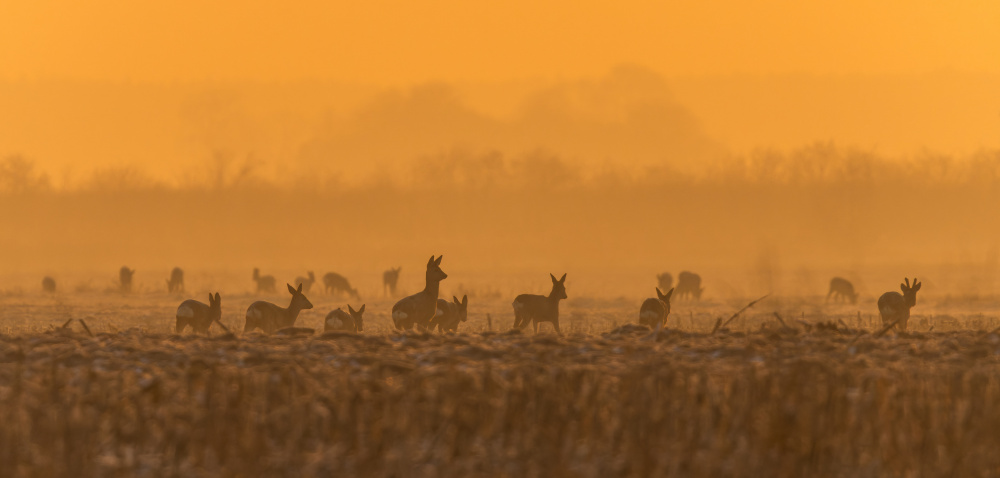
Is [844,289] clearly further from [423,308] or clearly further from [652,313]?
[423,308]

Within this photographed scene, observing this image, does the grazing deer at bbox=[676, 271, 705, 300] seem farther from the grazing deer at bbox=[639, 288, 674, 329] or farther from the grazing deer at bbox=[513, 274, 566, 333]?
the grazing deer at bbox=[639, 288, 674, 329]

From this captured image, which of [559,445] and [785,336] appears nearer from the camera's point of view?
[559,445]

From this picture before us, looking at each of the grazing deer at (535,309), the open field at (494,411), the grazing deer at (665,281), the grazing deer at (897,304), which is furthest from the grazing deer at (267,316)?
the grazing deer at (665,281)

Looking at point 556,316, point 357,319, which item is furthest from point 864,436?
point 357,319

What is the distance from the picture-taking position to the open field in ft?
28.0

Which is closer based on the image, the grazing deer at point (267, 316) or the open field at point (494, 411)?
the open field at point (494, 411)

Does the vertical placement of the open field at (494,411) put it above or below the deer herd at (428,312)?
below

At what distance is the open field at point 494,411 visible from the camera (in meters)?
8.52

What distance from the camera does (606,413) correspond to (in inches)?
376

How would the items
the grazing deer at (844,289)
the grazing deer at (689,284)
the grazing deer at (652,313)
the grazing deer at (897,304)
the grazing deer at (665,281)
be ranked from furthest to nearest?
the grazing deer at (665,281), the grazing deer at (689,284), the grazing deer at (844,289), the grazing deer at (897,304), the grazing deer at (652,313)

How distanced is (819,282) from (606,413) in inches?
2317

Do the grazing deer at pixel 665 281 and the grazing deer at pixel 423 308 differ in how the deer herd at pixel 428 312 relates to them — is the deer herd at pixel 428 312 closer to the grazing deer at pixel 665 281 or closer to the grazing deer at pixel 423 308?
the grazing deer at pixel 423 308

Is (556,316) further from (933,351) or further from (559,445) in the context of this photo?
(559,445)

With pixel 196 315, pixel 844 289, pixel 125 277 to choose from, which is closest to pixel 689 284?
pixel 844 289
